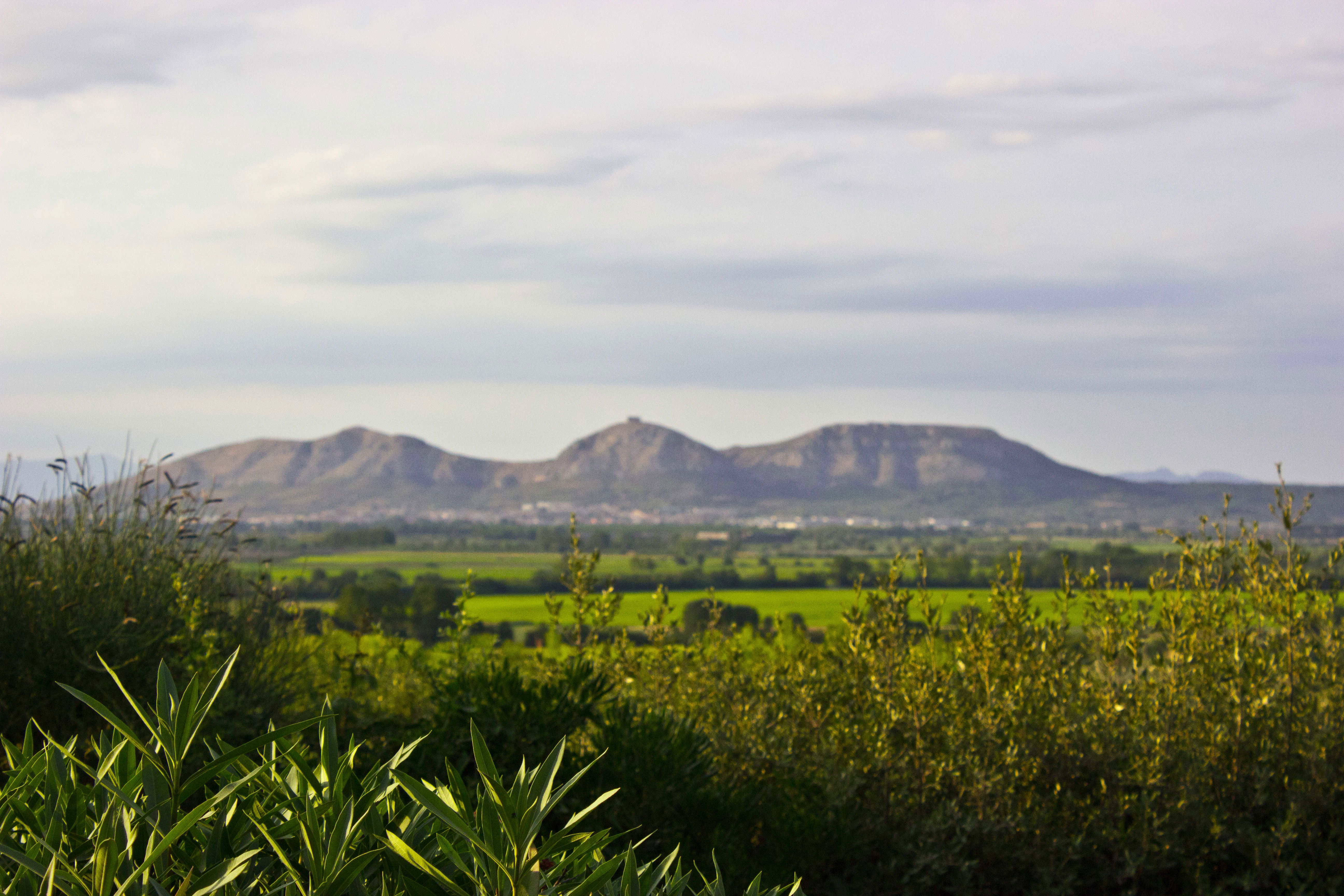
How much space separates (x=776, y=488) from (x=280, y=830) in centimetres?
17892

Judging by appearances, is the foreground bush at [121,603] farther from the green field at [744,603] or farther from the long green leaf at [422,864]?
the green field at [744,603]

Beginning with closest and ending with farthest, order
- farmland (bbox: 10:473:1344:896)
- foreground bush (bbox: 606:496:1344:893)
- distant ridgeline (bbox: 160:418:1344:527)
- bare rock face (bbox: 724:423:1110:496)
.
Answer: farmland (bbox: 10:473:1344:896) → foreground bush (bbox: 606:496:1344:893) → distant ridgeline (bbox: 160:418:1344:527) → bare rock face (bbox: 724:423:1110:496)

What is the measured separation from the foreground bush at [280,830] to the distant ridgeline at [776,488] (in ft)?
374

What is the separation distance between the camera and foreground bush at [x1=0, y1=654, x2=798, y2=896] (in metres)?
1.56

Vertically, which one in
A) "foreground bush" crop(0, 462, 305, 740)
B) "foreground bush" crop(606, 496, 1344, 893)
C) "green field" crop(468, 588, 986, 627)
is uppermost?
"foreground bush" crop(0, 462, 305, 740)

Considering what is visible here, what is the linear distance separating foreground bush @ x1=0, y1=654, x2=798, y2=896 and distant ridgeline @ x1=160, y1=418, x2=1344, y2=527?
11396 centimetres

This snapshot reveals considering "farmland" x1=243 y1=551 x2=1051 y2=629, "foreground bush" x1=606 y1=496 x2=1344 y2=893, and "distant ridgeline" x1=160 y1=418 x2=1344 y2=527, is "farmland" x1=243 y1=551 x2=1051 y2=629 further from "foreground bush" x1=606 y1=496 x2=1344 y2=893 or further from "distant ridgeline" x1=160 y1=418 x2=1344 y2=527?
"distant ridgeline" x1=160 y1=418 x2=1344 y2=527

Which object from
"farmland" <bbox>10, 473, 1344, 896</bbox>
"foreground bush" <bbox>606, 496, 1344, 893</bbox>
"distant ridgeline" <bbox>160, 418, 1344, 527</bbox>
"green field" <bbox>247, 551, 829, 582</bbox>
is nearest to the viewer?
"farmland" <bbox>10, 473, 1344, 896</bbox>

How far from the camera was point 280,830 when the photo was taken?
173 cm

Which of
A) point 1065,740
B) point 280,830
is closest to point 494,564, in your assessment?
point 1065,740

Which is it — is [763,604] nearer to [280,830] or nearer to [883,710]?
[883,710]

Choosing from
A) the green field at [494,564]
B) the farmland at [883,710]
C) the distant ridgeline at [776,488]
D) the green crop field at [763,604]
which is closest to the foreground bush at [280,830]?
the farmland at [883,710]

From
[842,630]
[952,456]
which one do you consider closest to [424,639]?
[842,630]

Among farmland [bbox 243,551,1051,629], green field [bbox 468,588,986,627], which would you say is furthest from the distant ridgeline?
green field [bbox 468,588,986,627]
